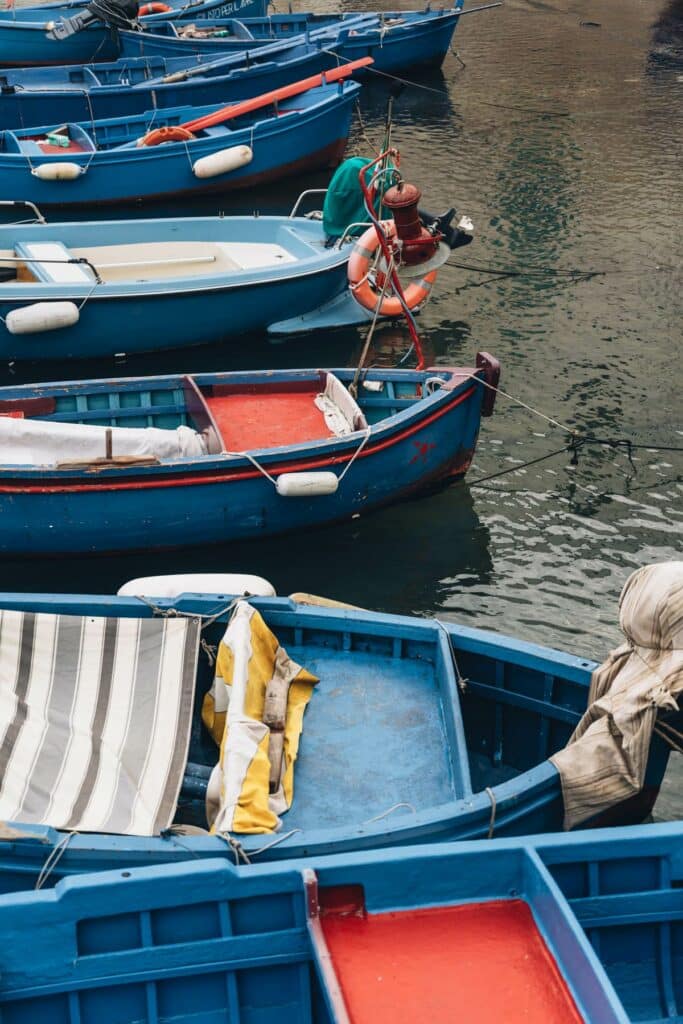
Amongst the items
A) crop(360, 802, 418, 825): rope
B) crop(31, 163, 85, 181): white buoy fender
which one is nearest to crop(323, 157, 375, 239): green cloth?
crop(31, 163, 85, 181): white buoy fender

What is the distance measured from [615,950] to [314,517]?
538 centimetres

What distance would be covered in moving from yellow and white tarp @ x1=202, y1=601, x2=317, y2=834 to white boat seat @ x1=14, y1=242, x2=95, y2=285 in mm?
6808

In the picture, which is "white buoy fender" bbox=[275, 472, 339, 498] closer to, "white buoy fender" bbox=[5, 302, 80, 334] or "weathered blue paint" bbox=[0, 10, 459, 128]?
"white buoy fender" bbox=[5, 302, 80, 334]

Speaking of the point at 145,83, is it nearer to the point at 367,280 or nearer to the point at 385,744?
the point at 367,280

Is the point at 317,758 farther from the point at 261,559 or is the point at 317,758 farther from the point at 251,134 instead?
the point at 251,134

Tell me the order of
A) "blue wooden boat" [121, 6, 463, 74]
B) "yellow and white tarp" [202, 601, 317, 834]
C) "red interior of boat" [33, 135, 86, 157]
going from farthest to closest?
"blue wooden boat" [121, 6, 463, 74], "red interior of boat" [33, 135, 86, 157], "yellow and white tarp" [202, 601, 317, 834]

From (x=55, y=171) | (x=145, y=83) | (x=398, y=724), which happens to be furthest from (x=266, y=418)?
(x=145, y=83)

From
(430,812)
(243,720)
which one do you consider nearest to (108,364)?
(243,720)

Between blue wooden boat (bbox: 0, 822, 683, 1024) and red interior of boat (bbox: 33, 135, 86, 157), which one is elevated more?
red interior of boat (bbox: 33, 135, 86, 157)

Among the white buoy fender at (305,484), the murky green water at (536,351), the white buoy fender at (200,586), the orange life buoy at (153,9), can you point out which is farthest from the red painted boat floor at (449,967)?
the orange life buoy at (153,9)

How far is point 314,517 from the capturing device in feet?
33.8

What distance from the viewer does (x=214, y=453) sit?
10.2m

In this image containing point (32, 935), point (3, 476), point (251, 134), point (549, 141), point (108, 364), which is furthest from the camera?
point (549, 141)

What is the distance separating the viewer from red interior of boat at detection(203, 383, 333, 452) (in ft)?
33.9
